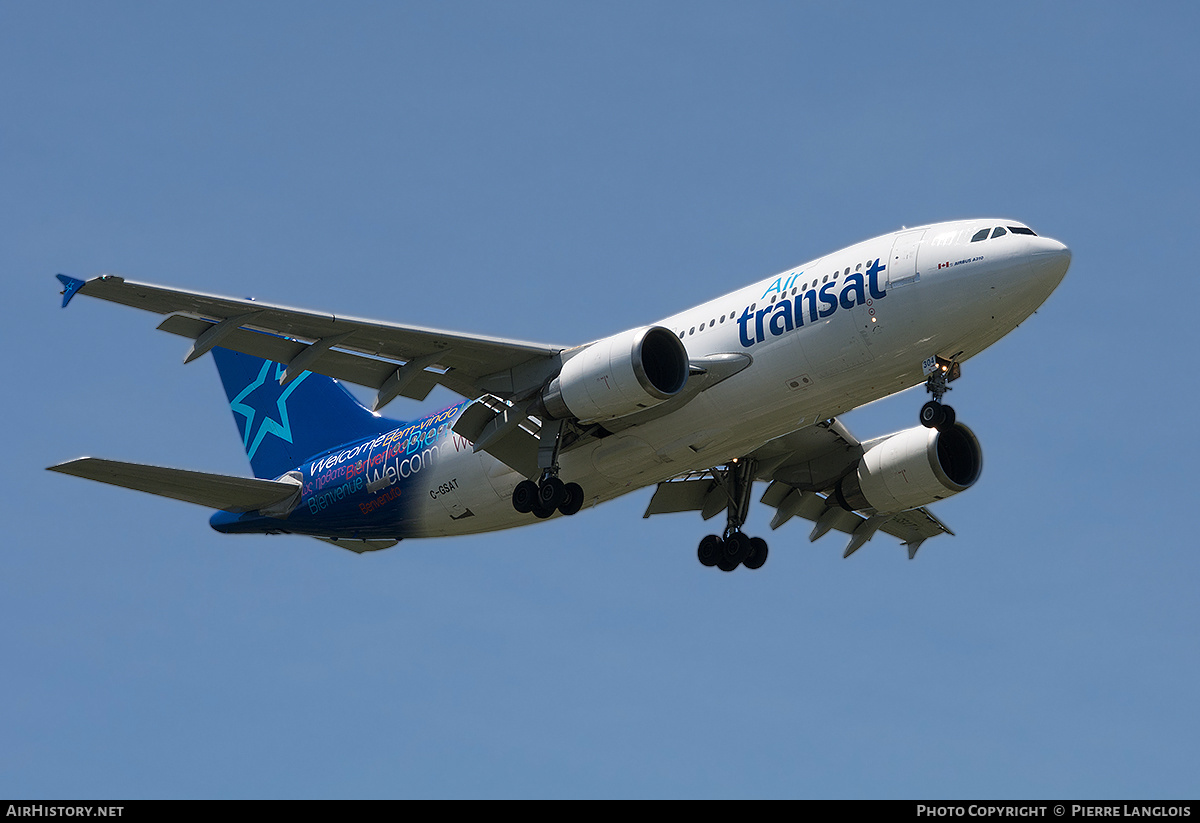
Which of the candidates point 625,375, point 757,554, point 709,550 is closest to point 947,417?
point 625,375

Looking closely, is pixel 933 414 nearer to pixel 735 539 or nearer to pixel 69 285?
pixel 735 539

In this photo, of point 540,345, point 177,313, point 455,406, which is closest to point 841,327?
point 540,345

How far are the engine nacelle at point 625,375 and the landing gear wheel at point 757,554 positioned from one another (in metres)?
6.92

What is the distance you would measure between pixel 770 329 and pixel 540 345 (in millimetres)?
4946

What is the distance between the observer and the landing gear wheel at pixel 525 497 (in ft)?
99.2

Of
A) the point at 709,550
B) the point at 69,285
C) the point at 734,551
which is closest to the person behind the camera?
the point at 69,285

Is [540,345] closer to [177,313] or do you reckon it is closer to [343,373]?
[343,373]

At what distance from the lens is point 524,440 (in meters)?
30.8

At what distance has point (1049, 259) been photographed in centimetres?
2669

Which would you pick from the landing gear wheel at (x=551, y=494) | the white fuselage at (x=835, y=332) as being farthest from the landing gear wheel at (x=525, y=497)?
the white fuselage at (x=835, y=332)

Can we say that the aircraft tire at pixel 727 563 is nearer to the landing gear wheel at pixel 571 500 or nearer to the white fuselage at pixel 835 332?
the white fuselage at pixel 835 332

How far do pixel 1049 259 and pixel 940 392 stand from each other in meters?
3.22

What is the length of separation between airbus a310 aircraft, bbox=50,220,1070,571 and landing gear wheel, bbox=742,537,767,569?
0.07 m
